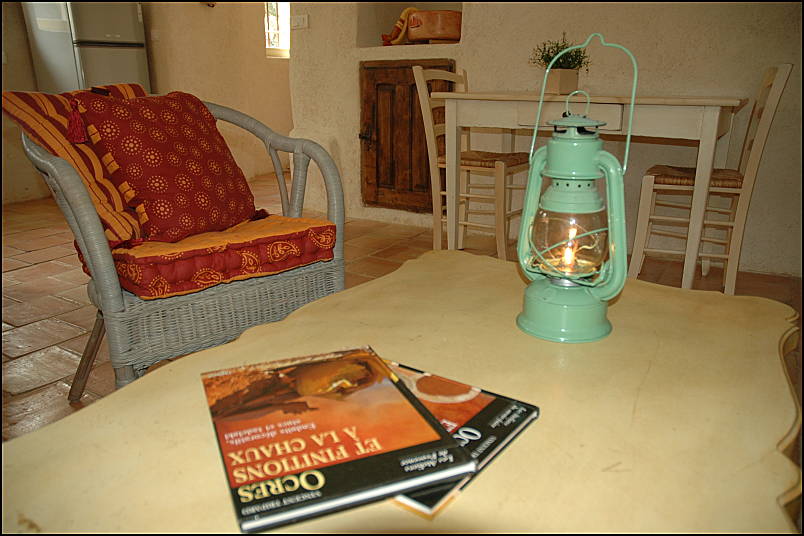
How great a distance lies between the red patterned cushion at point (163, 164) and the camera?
4.93 ft

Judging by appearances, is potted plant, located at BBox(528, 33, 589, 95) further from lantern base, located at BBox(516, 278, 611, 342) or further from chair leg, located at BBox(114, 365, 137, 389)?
chair leg, located at BBox(114, 365, 137, 389)

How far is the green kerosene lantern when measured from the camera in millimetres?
940

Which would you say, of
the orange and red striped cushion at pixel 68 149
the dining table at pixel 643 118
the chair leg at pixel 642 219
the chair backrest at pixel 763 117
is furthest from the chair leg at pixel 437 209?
the orange and red striped cushion at pixel 68 149

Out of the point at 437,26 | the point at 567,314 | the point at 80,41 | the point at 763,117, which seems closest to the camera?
the point at 567,314

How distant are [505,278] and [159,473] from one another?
34.4 inches

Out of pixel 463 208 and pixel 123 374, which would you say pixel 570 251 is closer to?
pixel 123 374

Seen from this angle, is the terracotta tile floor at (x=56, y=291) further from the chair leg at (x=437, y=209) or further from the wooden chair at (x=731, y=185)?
the wooden chair at (x=731, y=185)

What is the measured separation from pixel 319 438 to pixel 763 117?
2.04 metres

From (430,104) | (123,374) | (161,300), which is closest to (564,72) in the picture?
(430,104)

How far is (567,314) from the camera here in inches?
38.1

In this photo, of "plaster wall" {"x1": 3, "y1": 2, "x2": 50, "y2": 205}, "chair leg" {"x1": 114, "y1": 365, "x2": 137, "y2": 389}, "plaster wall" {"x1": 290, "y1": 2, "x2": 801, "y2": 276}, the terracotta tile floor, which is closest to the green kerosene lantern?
the terracotta tile floor

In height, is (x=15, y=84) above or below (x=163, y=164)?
above

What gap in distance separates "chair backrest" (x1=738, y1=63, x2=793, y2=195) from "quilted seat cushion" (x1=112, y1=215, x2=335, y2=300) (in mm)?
1558

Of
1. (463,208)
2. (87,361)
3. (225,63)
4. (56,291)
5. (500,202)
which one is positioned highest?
(225,63)
